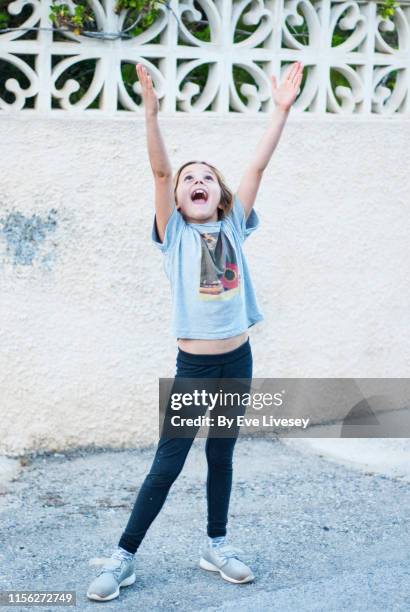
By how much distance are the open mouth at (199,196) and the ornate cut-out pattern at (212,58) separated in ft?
4.90

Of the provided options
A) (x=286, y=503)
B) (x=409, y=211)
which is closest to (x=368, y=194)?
(x=409, y=211)

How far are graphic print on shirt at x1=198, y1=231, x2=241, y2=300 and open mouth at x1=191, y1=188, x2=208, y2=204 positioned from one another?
0.41ft

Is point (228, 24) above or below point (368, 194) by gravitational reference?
above

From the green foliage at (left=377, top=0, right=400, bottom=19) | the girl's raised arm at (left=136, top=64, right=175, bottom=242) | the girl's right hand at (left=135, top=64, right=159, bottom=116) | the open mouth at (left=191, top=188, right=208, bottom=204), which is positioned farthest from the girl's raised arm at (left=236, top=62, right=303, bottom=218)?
the green foliage at (left=377, top=0, right=400, bottom=19)

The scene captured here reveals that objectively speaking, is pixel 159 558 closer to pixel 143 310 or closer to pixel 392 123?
pixel 143 310

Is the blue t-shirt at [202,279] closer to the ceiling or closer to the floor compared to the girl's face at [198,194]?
closer to the floor

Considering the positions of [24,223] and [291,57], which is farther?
[291,57]

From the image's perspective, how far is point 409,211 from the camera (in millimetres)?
5836

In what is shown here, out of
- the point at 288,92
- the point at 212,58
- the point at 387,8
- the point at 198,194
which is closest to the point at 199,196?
the point at 198,194

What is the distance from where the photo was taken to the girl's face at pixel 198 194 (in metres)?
3.80

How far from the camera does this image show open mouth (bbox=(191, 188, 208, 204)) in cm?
381

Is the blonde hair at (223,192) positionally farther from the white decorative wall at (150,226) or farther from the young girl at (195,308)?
the white decorative wall at (150,226)

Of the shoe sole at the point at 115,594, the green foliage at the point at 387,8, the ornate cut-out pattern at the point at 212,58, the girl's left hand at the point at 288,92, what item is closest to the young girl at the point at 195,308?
the shoe sole at the point at 115,594

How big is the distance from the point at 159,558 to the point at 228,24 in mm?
2791
